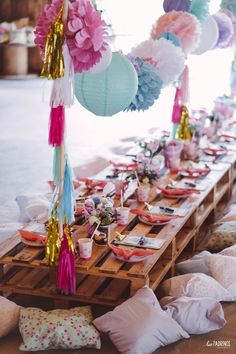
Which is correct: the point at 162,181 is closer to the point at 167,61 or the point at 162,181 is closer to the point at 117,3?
the point at 167,61

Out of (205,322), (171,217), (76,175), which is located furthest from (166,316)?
(76,175)

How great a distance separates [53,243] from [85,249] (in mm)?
162

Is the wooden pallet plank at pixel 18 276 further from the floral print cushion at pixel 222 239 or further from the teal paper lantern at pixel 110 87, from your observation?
the floral print cushion at pixel 222 239

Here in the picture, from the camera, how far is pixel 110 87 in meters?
3.47

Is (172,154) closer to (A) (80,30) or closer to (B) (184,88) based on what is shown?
(B) (184,88)

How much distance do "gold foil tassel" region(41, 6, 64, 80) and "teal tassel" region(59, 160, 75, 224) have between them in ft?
1.46

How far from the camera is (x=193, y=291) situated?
3170 mm

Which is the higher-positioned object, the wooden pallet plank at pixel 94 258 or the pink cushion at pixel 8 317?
the wooden pallet plank at pixel 94 258

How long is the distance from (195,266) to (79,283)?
724 millimetres

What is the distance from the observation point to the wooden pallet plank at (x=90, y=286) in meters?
3.12

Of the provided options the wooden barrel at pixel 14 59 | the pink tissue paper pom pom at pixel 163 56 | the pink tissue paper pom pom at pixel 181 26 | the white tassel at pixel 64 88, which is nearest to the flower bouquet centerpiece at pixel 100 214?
the white tassel at pixel 64 88

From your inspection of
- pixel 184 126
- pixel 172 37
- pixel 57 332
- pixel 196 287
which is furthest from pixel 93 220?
pixel 184 126

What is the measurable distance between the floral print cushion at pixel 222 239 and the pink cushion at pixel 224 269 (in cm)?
49

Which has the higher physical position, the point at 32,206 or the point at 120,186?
the point at 120,186
